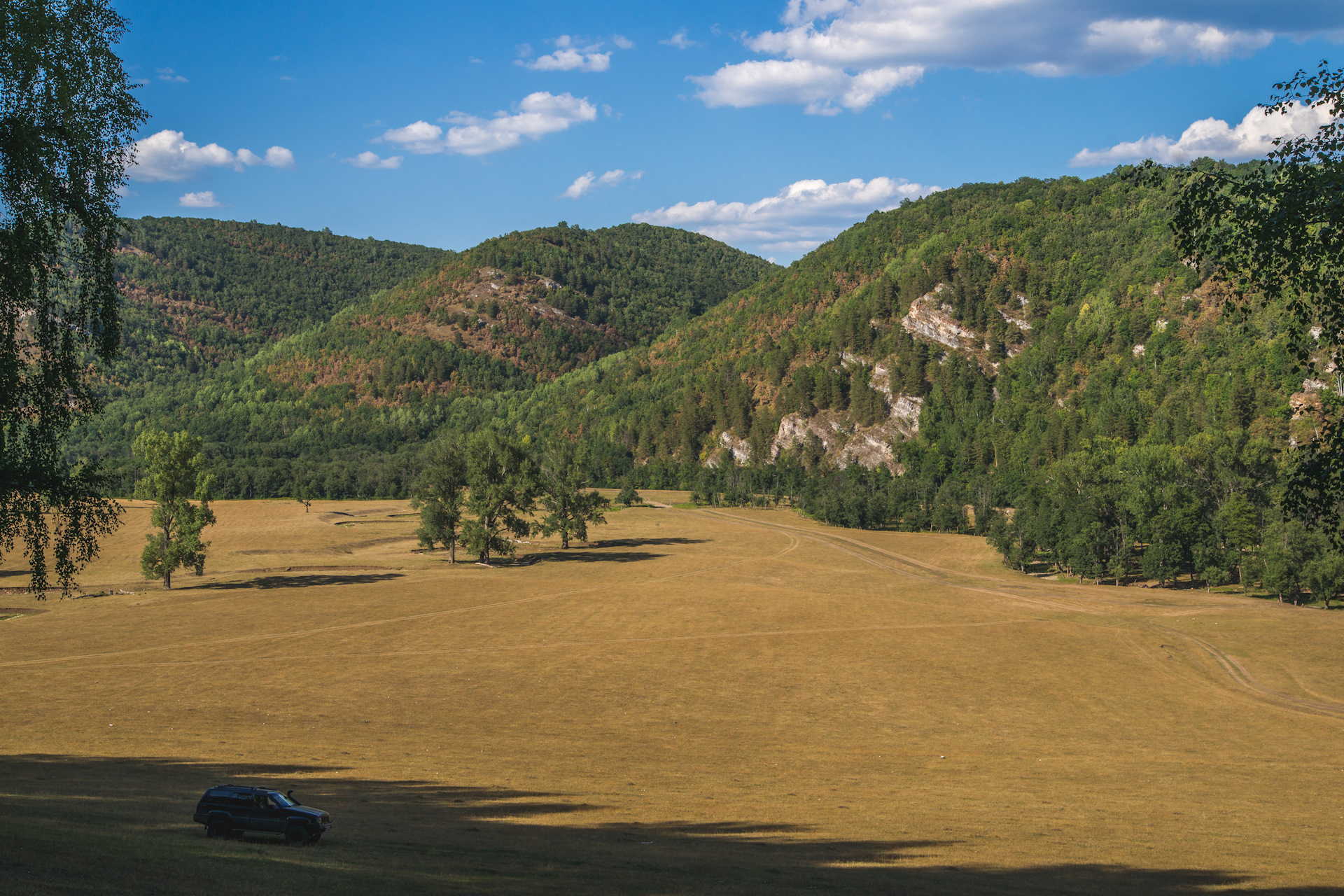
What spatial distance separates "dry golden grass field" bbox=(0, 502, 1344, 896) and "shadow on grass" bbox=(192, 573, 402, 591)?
0.63m

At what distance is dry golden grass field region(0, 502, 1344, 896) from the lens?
2064 cm

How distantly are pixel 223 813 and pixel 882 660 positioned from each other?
44211mm

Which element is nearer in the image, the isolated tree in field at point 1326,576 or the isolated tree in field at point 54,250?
the isolated tree in field at point 54,250

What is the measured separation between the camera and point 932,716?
44688 millimetres

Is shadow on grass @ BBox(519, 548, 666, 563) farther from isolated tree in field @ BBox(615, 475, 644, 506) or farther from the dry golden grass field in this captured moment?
isolated tree in field @ BBox(615, 475, 644, 506)

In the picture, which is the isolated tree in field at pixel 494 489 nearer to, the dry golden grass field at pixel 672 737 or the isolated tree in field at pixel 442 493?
the isolated tree in field at pixel 442 493

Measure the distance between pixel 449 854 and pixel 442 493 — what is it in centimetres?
8259

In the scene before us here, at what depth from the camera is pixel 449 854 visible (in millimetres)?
20656

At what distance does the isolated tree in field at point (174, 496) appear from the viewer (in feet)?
262

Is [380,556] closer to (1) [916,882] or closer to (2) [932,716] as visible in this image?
(2) [932,716]

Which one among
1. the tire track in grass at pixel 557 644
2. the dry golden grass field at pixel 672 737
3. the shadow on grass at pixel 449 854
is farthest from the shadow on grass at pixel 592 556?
the shadow on grass at pixel 449 854

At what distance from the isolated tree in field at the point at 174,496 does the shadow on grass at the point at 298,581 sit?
408 centimetres

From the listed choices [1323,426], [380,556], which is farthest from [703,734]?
[380,556]

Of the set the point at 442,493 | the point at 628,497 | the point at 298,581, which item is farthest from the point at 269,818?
the point at 628,497
